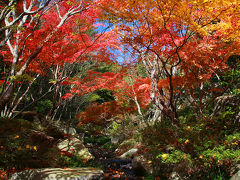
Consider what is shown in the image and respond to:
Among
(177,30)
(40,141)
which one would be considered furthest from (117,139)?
(177,30)

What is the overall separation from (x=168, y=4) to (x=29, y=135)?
16.9 ft

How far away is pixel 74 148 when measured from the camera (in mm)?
6727

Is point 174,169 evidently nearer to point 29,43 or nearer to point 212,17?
point 212,17

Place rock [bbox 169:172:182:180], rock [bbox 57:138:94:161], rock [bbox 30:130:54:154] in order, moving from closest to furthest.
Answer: rock [bbox 169:172:182:180] < rock [bbox 30:130:54:154] < rock [bbox 57:138:94:161]

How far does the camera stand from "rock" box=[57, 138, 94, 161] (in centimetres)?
648

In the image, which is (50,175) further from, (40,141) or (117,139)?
(117,139)

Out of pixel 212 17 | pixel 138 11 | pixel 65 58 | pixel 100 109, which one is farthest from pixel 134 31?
pixel 100 109

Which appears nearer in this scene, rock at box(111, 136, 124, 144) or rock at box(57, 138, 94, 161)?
rock at box(57, 138, 94, 161)

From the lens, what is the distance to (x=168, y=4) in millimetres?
4297

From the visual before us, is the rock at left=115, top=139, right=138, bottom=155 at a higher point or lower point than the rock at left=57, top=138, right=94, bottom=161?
lower

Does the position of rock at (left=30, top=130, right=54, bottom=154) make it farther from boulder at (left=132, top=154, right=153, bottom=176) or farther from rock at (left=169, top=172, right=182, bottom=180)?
rock at (left=169, top=172, right=182, bottom=180)

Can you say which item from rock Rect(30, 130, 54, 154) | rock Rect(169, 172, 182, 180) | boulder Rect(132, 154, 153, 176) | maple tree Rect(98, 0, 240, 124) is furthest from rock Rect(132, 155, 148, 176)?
rock Rect(30, 130, 54, 154)

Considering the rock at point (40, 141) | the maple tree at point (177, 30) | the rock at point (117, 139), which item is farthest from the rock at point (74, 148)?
the rock at point (117, 139)

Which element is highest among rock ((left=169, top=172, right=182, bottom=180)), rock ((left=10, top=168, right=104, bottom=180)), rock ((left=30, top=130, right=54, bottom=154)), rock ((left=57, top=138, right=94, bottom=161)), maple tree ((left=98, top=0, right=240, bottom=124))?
maple tree ((left=98, top=0, right=240, bottom=124))
